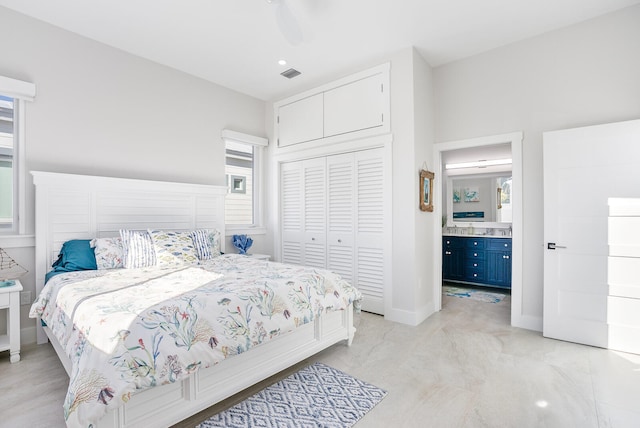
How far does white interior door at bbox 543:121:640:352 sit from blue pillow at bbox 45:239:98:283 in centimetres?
412

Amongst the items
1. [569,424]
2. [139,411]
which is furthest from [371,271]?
[139,411]

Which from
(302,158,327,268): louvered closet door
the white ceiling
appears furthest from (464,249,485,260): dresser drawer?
the white ceiling

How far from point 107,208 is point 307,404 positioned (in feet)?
8.81

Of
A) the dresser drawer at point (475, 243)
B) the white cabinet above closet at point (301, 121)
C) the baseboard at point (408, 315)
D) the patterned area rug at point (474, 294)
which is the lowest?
the patterned area rug at point (474, 294)

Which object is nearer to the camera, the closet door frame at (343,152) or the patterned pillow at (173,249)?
the patterned pillow at (173,249)

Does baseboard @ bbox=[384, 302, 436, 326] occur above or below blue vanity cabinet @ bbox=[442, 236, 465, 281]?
below

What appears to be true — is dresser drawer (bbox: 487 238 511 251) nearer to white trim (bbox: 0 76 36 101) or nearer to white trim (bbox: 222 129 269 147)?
white trim (bbox: 222 129 269 147)

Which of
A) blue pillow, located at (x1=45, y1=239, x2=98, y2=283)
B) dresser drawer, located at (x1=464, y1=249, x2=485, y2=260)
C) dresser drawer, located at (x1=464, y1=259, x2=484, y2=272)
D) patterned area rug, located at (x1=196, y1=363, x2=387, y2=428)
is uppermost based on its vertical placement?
blue pillow, located at (x1=45, y1=239, x2=98, y2=283)

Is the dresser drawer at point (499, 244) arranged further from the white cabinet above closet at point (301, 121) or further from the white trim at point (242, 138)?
the white trim at point (242, 138)

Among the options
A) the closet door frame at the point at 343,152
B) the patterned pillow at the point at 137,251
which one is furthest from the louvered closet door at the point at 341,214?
the patterned pillow at the point at 137,251

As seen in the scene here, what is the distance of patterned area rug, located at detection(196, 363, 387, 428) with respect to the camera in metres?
1.83

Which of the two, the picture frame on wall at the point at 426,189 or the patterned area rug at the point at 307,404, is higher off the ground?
the picture frame on wall at the point at 426,189

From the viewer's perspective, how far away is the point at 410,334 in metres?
3.18

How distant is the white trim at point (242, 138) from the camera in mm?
4402
